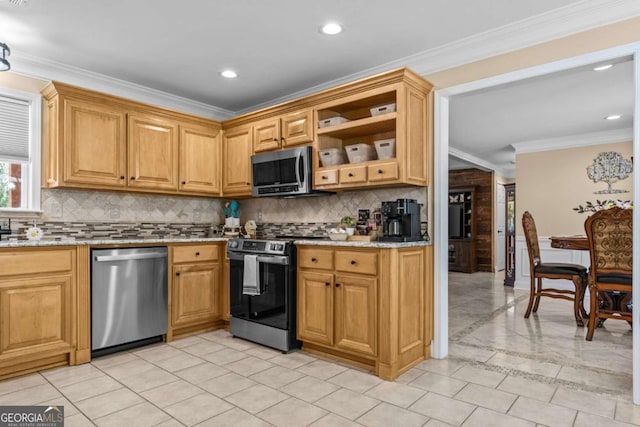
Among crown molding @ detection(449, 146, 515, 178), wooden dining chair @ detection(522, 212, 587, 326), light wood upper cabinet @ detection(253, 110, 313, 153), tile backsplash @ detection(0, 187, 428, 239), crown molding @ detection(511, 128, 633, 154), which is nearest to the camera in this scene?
tile backsplash @ detection(0, 187, 428, 239)

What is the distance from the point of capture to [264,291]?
351cm

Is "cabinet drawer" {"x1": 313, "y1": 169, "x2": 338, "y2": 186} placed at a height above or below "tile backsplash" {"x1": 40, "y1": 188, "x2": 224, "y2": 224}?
above

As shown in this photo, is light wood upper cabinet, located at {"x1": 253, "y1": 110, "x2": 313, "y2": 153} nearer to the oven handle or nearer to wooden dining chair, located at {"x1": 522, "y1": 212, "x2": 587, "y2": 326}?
the oven handle

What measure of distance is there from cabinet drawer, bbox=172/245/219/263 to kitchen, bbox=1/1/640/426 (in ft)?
2.26

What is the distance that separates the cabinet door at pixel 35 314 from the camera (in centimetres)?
276

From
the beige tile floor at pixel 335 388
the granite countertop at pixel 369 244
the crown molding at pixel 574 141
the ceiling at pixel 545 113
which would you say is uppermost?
the ceiling at pixel 545 113

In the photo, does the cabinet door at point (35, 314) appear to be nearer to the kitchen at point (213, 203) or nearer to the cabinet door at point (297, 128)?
the kitchen at point (213, 203)

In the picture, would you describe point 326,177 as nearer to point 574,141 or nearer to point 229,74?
point 229,74

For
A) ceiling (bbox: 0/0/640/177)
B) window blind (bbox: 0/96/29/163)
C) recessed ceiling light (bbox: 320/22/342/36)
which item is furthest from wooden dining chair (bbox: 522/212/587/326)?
window blind (bbox: 0/96/29/163)

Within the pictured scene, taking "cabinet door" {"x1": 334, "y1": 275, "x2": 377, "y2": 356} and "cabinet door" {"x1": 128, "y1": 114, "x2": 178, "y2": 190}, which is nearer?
"cabinet door" {"x1": 334, "y1": 275, "x2": 377, "y2": 356}

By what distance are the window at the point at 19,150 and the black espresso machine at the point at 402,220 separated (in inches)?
120

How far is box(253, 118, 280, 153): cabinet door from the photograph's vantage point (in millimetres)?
3883

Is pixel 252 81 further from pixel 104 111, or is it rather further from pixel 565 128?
pixel 565 128

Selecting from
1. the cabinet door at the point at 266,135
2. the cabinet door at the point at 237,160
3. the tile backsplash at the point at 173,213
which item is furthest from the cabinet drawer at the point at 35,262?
the cabinet door at the point at 266,135
